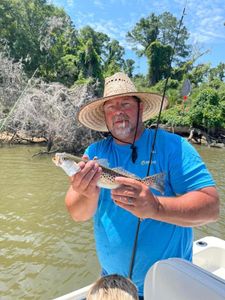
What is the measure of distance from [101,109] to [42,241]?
6.22m

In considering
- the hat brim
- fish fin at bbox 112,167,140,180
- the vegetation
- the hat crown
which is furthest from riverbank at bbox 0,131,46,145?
fish fin at bbox 112,167,140,180

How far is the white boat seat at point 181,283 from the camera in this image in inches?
74.0

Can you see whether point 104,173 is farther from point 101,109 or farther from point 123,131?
point 101,109

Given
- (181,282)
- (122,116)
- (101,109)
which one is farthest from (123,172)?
(101,109)

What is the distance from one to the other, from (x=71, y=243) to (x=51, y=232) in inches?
34.4

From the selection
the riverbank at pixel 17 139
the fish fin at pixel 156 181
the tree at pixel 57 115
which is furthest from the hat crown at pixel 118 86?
the riverbank at pixel 17 139

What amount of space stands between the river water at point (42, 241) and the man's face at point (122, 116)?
465 centimetres

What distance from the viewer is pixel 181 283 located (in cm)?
201

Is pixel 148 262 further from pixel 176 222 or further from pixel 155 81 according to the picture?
pixel 155 81

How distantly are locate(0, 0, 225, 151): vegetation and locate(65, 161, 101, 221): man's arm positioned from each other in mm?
1712

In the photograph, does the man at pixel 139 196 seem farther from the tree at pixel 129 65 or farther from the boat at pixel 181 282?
the tree at pixel 129 65

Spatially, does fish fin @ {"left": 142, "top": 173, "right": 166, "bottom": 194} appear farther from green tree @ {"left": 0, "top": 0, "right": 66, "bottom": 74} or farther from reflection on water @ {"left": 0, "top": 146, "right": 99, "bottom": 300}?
green tree @ {"left": 0, "top": 0, "right": 66, "bottom": 74}

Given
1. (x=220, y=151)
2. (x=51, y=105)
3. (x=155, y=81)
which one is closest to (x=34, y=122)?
(x=51, y=105)

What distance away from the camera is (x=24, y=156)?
20984mm
